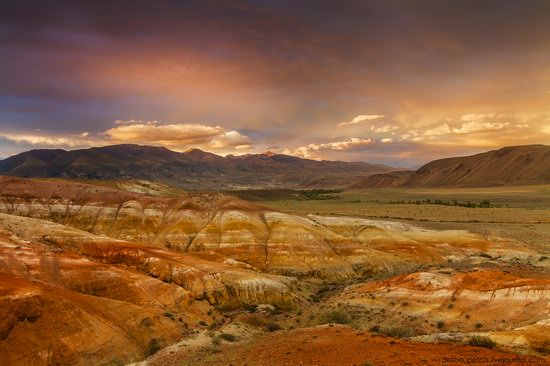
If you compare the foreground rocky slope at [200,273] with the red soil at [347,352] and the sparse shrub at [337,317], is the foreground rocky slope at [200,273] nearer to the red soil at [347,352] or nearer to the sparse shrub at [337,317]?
the sparse shrub at [337,317]

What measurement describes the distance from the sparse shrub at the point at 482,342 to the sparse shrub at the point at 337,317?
538 inches

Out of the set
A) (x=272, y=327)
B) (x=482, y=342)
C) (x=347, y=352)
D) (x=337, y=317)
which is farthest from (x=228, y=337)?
(x=482, y=342)

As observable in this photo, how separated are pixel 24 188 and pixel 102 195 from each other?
1442cm

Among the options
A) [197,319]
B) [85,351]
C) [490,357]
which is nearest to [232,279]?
[197,319]

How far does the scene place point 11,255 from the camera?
1486 inches

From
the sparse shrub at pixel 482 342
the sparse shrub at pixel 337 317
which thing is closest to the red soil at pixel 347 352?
the sparse shrub at pixel 482 342

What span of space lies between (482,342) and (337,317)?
51.1 feet

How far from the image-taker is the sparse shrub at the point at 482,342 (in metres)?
21.4

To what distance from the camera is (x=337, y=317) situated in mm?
35906

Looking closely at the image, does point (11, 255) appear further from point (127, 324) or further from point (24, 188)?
point (24, 188)

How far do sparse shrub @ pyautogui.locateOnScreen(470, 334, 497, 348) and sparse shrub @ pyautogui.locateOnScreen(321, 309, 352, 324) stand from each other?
1366 cm

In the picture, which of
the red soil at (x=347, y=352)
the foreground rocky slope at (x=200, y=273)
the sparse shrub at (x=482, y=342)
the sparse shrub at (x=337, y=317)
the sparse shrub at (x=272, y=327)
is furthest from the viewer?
the sparse shrub at (x=272, y=327)

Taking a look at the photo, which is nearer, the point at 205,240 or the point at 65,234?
the point at 65,234

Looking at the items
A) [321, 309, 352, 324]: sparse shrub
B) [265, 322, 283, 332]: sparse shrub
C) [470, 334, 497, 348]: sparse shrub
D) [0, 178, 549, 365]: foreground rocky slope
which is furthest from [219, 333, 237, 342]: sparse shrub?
[470, 334, 497, 348]: sparse shrub
